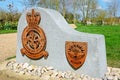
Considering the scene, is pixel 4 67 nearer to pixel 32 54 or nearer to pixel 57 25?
pixel 32 54

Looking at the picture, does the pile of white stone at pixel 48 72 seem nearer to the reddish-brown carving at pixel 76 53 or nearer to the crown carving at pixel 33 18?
the reddish-brown carving at pixel 76 53

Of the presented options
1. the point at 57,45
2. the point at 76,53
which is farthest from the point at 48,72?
the point at 76,53

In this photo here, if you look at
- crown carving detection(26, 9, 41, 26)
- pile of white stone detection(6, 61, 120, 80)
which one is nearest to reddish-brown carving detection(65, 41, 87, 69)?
pile of white stone detection(6, 61, 120, 80)

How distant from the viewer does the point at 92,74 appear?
6.87 meters

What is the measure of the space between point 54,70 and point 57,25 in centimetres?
131

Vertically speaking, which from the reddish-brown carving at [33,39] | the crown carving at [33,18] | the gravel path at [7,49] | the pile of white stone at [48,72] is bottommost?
the pile of white stone at [48,72]

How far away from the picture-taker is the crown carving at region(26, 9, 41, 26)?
785 centimetres

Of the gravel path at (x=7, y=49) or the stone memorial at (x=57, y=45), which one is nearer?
the stone memorial at (x=57, y=45)

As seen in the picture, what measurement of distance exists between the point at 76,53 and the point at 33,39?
165cm

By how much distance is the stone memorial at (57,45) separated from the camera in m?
6.83

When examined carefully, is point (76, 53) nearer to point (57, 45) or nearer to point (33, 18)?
point (57, 45)

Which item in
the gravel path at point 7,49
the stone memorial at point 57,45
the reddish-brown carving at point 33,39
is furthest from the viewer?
the gravel path at point 7,49

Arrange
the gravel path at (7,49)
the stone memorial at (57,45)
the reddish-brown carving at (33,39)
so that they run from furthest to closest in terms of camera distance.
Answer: the gravel path at (7,49)
the reddish-brown carving at (33,39)
the stone memorial at (57,45)

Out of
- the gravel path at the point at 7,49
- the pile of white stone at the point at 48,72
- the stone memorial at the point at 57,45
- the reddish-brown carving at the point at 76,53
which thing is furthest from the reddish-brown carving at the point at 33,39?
the gravel path at the point at 7,49
